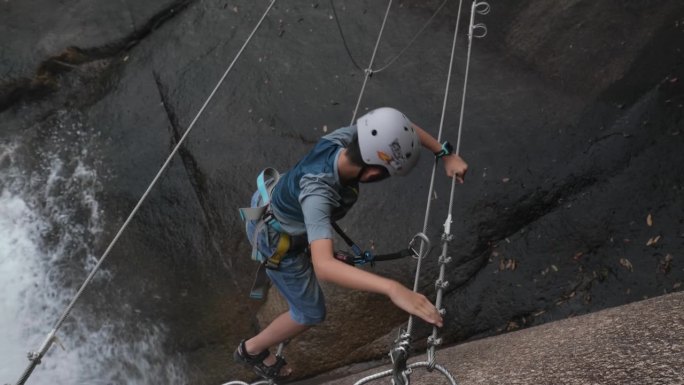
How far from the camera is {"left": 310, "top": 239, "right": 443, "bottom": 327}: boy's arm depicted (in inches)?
81.7

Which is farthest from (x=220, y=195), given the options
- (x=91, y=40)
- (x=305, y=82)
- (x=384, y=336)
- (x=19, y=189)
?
(x=91, y=40)

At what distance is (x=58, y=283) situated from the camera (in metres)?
5.32

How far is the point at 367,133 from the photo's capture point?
2516 mm

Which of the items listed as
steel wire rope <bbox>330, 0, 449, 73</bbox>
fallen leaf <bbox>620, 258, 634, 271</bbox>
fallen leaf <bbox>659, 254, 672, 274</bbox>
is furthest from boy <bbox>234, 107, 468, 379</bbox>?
steel wire rope <bbox>330, 0, 449, 73</bbox>

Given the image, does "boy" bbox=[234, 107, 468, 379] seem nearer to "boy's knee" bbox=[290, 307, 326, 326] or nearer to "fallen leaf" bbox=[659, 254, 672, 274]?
"boy's knee" bbox=[290, 307, 326, 326]

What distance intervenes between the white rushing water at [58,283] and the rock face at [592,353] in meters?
2.76

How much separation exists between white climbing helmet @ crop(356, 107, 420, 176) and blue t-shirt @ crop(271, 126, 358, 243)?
18 centimetres

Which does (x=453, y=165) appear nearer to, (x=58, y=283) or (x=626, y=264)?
(x=626, y=264)

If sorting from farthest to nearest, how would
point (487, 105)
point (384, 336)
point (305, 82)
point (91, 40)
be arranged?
1. point (91, 40)
2. point (305, 82)
3. point (487, 105)
4. point (384, 336)

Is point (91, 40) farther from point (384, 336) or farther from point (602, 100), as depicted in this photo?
point (602, 100)

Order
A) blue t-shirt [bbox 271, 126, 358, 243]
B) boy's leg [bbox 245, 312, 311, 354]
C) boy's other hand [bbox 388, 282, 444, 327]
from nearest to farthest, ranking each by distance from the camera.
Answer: boy's other hand [bbox 388, 282, 444, 327]
blue t-shirt [bbox 271, 126, 358, 243]
boy's leg [bbox 245, 312, 311, 354]

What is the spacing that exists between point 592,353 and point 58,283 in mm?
4570

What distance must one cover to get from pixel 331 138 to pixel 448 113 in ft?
8.56

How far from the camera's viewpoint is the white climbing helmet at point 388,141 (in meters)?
2.51
